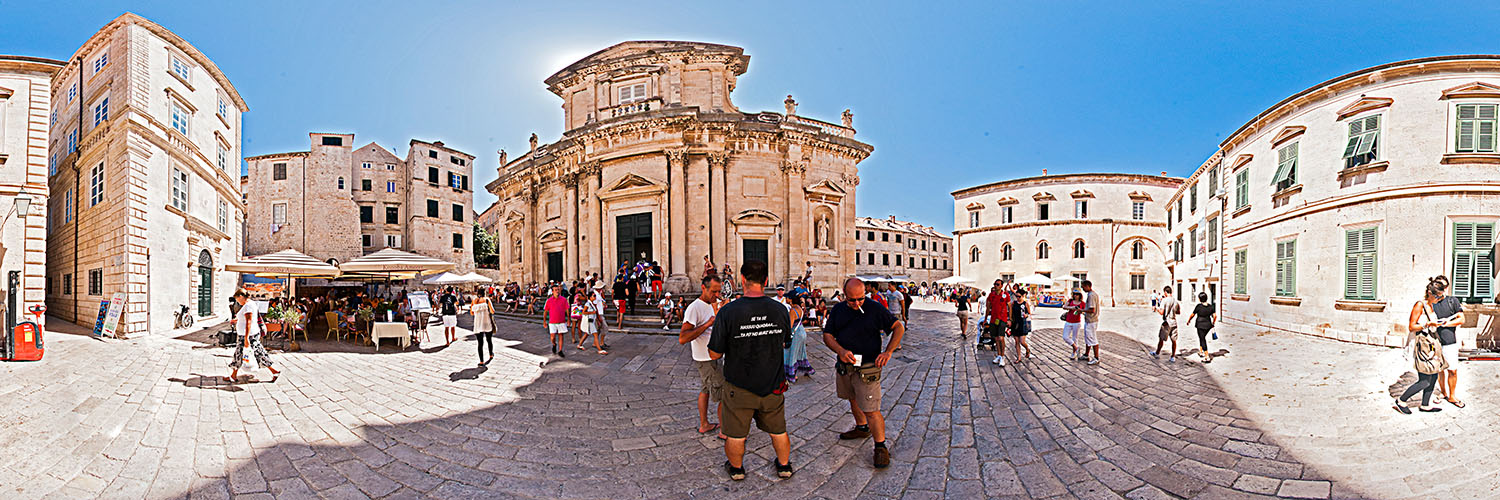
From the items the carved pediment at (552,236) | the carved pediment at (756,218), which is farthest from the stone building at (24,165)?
the carved pediment at (756,218)

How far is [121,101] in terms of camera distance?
1069cm

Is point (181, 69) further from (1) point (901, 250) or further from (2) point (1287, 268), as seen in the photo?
(1) point (901, 250)

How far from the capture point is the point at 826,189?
1878 cm

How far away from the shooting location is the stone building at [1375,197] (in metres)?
8.15

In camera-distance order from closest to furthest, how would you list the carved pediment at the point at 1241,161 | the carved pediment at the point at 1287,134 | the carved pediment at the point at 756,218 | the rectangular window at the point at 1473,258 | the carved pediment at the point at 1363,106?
the rectangular window at the point at 1473,258 → the carved pediment at the point at 1363,106 → the carved pediment at the point at 1287,134 → the carved pediment at the point at 1241,161 → the carved pediment at the point at 756,218

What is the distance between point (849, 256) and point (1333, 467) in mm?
16075

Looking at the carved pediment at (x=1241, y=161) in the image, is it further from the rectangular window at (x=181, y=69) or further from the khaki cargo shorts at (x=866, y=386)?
the rectangular window at (x=181, y=69)

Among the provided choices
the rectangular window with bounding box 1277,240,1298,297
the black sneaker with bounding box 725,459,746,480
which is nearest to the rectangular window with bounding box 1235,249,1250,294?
the rectangular window with bounding box 1277,240,1298,297

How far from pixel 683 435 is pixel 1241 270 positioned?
1681 centimetres

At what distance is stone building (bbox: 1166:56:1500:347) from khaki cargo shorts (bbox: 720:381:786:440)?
11443 millimetres

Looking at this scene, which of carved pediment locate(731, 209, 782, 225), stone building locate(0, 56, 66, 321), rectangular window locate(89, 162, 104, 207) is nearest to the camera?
stone building locate(0, 56, 66, 321)

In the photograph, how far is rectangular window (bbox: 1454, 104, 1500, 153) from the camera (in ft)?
26.4

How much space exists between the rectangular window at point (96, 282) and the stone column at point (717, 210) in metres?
14.8

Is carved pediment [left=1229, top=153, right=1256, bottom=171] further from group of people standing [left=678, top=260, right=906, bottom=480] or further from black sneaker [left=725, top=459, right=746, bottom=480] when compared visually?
black sneaker [left=725, top=459, right=746, bottom=480]
